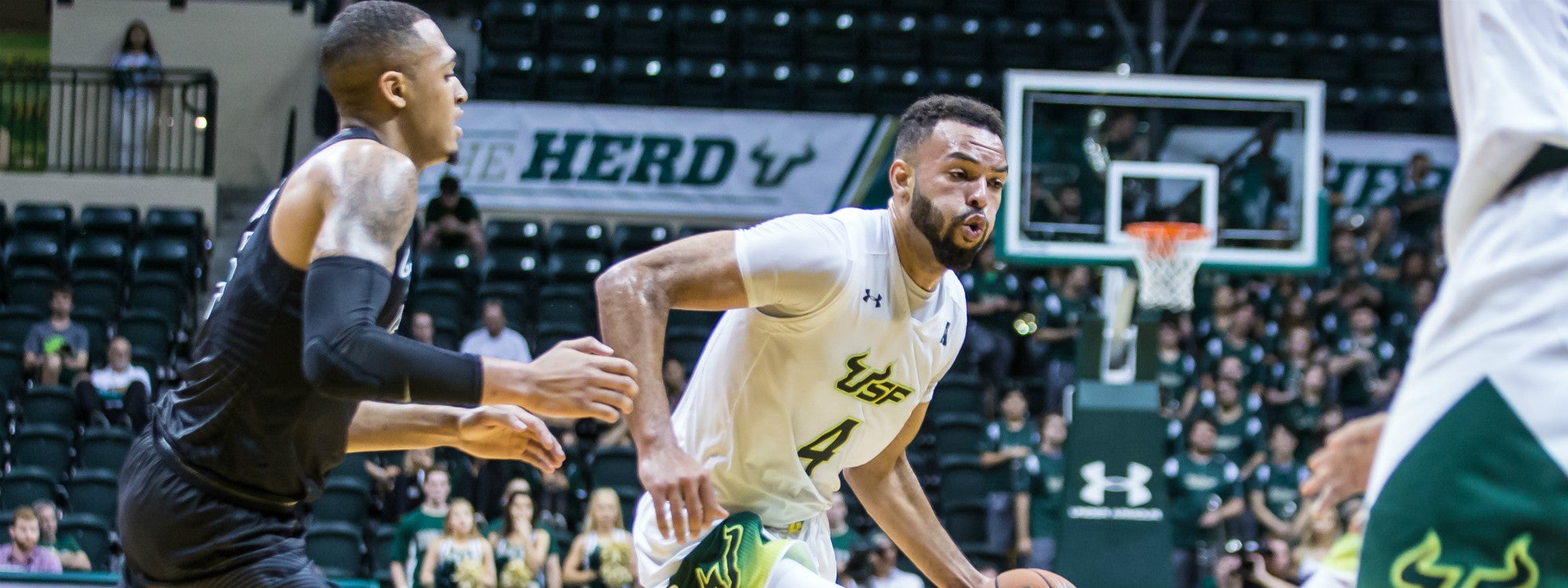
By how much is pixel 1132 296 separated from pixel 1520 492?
372 inches

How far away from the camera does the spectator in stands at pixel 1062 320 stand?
13.0m

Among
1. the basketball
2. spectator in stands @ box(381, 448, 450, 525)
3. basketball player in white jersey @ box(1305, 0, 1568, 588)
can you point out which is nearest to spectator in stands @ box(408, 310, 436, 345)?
spectator in stands @ box(381, 448, 450, 525)

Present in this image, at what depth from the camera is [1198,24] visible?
1738 centimetres

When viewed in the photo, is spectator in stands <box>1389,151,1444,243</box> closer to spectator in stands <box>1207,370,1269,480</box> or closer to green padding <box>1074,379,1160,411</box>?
spectator in stands <box>1207,370,1269,480</box>

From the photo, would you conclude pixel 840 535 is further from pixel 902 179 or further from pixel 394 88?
pixel 394 88

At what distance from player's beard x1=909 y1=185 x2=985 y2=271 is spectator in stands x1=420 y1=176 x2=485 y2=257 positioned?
10.4 m

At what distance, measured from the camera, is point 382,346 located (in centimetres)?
261

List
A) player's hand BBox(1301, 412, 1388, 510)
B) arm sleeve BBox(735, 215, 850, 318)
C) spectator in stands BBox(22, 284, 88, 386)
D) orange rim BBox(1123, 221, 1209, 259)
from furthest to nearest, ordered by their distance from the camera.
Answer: spectator in stands BBox(22, 284, 88, 386) → orange rim BBox(1123, 221, 1209, 259) → arm sleeve BBox(735, 215, 850, 318) → player's hand BBox(1301, 412, 1388, 510)

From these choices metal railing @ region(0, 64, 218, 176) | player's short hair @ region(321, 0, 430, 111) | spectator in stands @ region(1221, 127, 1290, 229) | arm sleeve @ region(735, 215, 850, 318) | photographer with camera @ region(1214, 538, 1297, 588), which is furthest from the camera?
metal railing @ region(0, 64, 218, 176)

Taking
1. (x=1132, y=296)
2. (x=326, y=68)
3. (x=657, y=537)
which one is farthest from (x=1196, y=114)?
(x=326, y=68)

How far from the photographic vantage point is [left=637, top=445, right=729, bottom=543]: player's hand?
3.25 metres

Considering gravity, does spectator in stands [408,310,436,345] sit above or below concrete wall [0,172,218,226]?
below

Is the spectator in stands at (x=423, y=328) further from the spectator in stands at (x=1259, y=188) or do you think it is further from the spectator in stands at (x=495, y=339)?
the spectator in stands at (x=1259, y=188)

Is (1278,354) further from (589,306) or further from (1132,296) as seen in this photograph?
(589,306)
